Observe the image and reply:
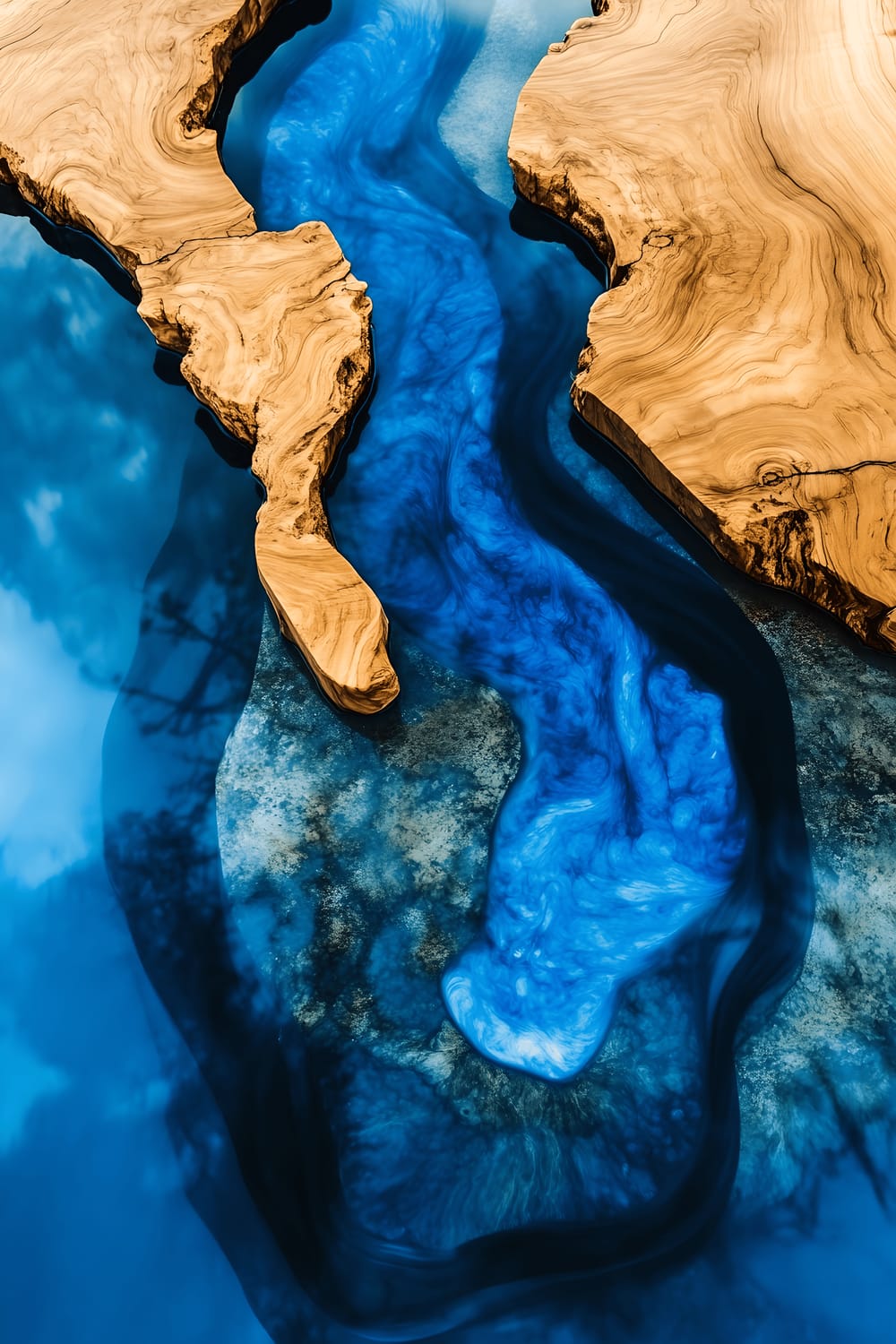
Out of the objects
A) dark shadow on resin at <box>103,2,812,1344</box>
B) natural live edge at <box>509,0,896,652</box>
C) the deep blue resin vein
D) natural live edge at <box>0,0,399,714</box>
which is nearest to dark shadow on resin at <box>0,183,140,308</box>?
natural live edge at <box>0,0,399,714</box>

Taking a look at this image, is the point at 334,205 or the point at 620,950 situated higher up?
the point at 334,205

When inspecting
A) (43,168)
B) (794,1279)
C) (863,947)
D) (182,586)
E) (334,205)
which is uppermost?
(43,168)

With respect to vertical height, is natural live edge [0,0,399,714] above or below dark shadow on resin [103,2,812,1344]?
above

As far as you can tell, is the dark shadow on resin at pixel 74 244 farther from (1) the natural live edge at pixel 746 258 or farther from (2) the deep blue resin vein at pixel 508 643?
(1) the natural live edge at pixel 746 258

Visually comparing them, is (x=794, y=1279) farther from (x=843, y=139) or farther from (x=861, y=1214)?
(x=843, y=139)

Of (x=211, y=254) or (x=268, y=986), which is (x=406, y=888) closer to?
(x=268, y=986)

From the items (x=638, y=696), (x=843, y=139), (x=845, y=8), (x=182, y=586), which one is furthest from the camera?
(x=845, y=8)

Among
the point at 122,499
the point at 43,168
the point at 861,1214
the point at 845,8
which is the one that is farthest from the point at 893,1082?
the point at 43,168

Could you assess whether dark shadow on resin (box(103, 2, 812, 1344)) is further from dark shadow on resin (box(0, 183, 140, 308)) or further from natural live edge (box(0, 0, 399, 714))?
dark shadow on resin (box(0, 183, 140, 308))
